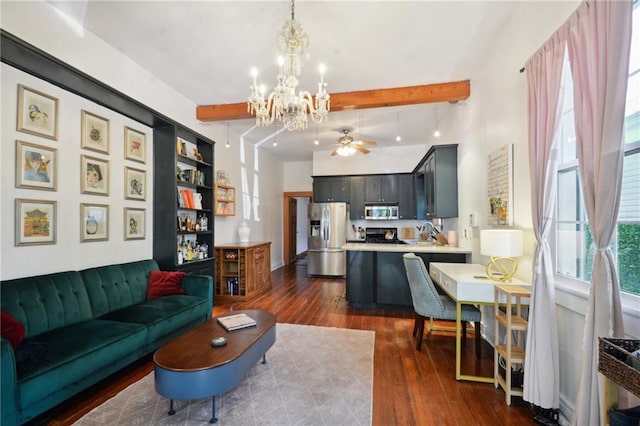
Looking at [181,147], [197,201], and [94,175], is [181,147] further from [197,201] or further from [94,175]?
[94,175]

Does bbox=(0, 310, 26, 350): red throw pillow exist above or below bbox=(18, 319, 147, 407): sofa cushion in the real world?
above

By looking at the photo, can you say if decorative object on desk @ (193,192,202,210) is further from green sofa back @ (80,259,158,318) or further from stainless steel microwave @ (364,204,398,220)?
stainless steel microwave @ (364,204,398,220)

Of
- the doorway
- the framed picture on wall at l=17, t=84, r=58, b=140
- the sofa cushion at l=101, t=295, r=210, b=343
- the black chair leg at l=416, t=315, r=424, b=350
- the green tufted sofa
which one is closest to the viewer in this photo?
the green tufted sofa

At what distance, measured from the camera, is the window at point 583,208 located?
1.38 meters

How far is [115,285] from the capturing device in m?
2.73

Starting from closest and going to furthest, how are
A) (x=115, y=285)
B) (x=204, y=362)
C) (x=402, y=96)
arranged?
(x=204, y=362) → (x=115, y=285) → (x=402, y=96)

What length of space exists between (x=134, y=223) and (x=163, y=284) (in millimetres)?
850

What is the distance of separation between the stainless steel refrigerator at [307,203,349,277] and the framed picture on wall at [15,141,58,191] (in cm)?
480

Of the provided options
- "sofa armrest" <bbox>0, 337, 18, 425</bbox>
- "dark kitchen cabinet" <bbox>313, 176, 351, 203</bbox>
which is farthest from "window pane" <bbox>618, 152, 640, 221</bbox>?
"dark kitchen cabinet" <bbox>313, 176, 351, 203</bbox>

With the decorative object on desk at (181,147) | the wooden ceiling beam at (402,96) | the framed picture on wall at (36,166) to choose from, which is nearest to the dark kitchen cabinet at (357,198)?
the wooden ceiling beam at (402,96)

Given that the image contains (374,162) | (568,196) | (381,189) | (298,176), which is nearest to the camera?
(568,196)

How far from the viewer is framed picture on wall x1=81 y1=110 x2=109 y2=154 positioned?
2693 mm

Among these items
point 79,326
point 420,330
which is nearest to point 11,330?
point 79,326

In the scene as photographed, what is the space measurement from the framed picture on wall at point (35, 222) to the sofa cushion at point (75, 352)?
0.78 metres
